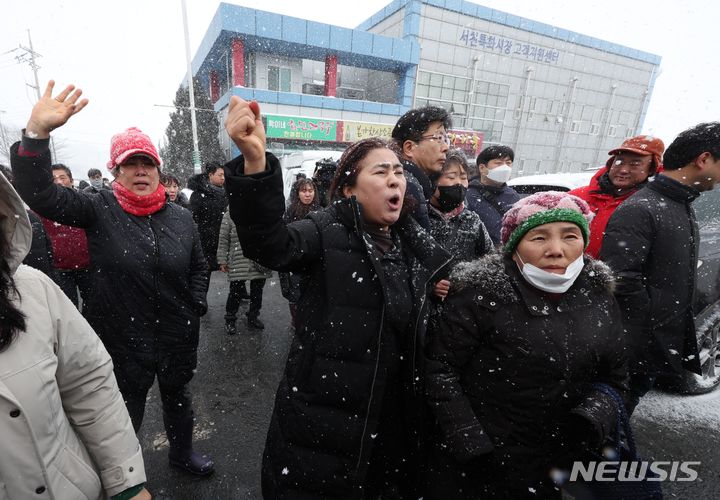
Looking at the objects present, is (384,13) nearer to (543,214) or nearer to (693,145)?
(693,145)

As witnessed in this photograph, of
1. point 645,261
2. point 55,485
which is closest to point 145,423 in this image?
point 55,485

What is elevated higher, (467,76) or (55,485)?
(467,76)

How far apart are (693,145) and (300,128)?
21271 mm

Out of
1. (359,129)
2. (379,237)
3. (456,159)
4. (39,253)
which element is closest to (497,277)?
(379,237)

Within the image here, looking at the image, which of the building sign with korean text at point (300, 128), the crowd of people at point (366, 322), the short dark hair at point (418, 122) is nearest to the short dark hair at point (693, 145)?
the crowd of people at point (366, 322)

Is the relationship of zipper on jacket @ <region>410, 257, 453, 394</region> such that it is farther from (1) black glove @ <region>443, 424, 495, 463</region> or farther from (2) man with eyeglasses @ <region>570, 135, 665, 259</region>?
(2) man with eyeglasses @ <region>570, 135, 665, 259</region>

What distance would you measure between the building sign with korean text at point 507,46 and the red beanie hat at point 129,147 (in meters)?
29.2

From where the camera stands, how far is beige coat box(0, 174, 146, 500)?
3.23 feet

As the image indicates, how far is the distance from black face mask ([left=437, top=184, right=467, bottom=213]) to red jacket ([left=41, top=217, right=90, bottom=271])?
10.4ft

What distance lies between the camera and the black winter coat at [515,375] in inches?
58.9

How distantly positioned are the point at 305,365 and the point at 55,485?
84 cm

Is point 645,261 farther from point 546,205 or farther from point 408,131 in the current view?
point 408,131

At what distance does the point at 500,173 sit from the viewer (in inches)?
146

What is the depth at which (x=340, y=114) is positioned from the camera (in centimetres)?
2294
